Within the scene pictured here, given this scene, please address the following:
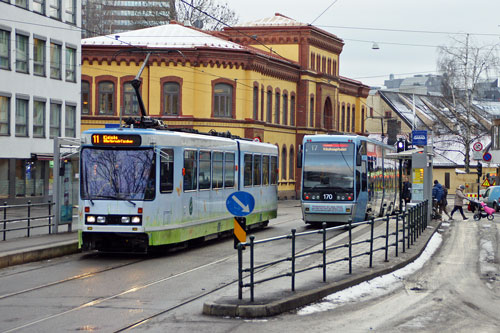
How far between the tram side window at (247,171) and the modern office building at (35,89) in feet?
74.1

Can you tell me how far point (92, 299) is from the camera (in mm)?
14336

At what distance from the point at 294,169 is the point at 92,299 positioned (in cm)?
5731

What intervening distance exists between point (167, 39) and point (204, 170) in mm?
40341

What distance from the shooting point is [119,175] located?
2006cm

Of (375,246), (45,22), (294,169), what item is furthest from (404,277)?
(294,169)

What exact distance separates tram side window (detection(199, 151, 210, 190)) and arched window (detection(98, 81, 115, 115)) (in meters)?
38.7

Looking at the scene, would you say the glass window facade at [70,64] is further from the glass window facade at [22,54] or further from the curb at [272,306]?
the curb at [272,306]

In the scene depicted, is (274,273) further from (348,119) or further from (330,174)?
(348,119)

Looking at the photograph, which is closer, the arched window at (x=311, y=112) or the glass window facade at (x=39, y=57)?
the glass window facade at (x=39, y=57)

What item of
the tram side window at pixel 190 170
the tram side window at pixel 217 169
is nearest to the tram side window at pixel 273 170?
the tram side window at pixel 217 169

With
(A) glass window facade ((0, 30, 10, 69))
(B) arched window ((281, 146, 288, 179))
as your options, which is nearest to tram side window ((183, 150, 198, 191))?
(A) glass window facade ((0, 30, 10, 69))

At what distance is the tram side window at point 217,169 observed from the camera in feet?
78.6

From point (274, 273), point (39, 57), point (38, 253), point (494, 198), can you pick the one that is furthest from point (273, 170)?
point (494, 198)

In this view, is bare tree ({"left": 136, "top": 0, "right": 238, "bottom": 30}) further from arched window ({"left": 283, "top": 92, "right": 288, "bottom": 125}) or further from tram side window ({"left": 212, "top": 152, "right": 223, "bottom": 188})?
tram side window ({"left": 212, "top": 152, "right": 223, "bottom": 188})
